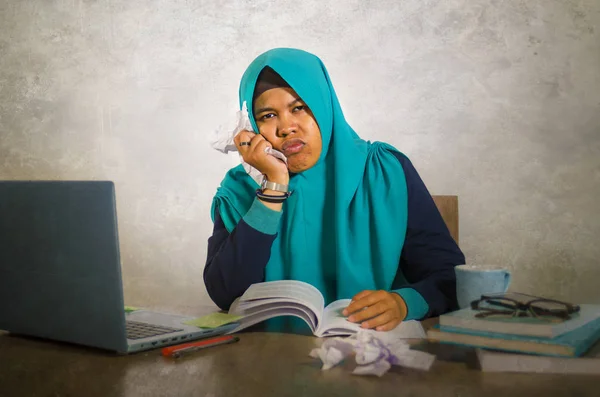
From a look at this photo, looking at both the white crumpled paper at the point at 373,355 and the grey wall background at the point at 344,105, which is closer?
the white crumpled paper at the point at 373,355

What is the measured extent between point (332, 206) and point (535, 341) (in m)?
0.97

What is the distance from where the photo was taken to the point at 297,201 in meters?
1.62

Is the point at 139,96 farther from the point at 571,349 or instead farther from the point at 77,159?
the point at 571,349

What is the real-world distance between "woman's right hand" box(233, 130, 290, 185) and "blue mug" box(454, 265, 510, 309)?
577mm

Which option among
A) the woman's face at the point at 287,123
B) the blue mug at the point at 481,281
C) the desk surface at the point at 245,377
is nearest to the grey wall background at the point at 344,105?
the woman's face at the point at 287,123

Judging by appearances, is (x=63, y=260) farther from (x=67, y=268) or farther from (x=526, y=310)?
(x=526, y=310)

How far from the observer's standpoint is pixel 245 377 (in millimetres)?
708

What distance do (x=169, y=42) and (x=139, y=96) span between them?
283mm

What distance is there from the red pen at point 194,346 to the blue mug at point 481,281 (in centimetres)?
35

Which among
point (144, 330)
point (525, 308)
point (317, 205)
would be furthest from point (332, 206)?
point (525, 308)

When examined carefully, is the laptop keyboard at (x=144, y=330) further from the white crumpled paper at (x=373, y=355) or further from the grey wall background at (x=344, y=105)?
the grey wall background at (x=344, y=105)

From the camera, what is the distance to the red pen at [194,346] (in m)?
0.81

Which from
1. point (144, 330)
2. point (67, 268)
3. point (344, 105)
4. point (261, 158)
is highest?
point (344, 105)

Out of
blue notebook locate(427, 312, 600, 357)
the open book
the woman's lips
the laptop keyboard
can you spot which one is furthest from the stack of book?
the woman's lips
